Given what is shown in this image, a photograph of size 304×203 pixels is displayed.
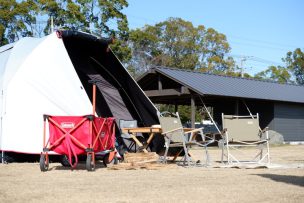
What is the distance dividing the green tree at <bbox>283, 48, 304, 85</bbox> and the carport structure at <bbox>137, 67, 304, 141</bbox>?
25892mm

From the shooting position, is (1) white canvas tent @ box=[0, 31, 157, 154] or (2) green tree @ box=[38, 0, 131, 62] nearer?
(1) white canvas tent @ box=[0, 31, 157, 154]

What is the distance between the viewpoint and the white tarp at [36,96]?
9062mm

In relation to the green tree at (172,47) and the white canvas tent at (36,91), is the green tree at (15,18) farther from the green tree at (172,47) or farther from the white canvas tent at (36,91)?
the white canvas tent at (36,91)

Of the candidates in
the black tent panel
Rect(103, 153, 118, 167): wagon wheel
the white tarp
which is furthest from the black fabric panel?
Rect(103, 153, 118, 167): wagon wheel

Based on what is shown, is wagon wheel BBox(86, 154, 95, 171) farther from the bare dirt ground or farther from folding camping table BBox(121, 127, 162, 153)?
folding camping table BBox(121, 127, 162, 153)

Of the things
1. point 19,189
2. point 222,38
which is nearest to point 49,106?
point 19,189

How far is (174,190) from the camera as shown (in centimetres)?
533

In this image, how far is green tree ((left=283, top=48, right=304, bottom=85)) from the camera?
164ft

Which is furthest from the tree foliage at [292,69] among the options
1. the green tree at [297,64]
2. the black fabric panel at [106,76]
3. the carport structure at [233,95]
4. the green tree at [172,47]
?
the black fabric panel at [106,76]

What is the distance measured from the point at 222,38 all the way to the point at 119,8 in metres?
14.8

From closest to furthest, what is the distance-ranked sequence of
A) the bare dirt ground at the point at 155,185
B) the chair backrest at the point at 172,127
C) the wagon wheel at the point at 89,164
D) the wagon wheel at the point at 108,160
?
the bare dirt ground at the point at 155,185, the wagon wheel at the point at 89,164, the chair backrest at the point at 172,127, the wagon wheel at the point at 108,160

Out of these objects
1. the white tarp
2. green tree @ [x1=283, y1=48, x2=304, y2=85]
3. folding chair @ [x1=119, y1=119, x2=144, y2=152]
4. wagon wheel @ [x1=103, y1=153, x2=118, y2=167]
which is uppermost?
green tree @ [x1=283, y1=48, x2=304, y2=85]

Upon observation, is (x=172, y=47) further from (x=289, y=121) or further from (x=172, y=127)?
(x=172, y=127)

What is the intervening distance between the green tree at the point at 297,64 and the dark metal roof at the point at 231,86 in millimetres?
26899
